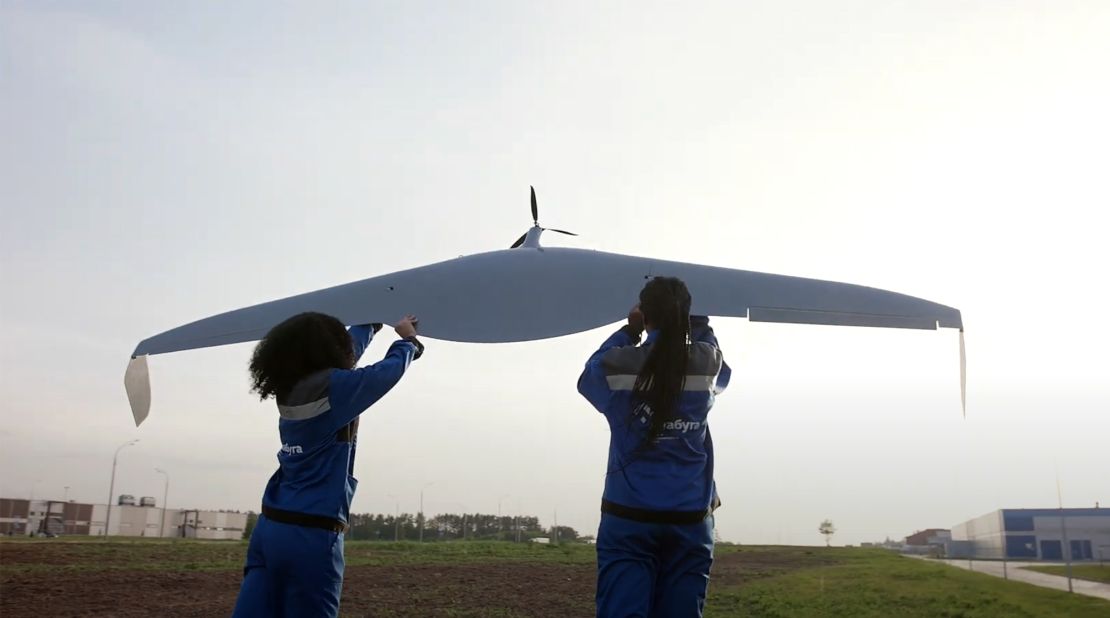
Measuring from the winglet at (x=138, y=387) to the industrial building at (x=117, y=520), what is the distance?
65432 millimetres

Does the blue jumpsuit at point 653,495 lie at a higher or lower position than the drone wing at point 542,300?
lower

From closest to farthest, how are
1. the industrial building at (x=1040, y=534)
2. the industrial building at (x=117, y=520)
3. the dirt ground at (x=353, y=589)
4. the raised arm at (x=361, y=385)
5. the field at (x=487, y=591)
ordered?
the raised arm at (x=361, y=385) < the field at (x=487, y=591) < the dirt ground at (x=353, y=589) < the industrial building at (x=1040, y=534) < the industrial building at (x=117, y=520)

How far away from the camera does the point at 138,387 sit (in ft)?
17.9

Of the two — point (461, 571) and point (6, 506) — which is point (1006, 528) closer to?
point (461, 571)

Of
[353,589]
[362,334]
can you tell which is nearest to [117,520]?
[353,589]

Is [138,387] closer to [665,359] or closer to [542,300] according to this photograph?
[542,300]

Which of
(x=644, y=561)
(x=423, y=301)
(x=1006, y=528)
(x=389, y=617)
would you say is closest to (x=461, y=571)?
(x=389, y=617)

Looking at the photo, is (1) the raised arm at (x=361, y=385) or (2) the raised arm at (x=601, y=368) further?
(1) the raised arm at (x=361, y=385)

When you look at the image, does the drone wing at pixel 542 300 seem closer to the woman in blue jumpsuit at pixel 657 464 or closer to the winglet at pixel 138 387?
the winglet at pixel 138 387

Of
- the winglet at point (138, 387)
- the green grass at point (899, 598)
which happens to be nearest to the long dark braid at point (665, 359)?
the winglet at point (138, 387)

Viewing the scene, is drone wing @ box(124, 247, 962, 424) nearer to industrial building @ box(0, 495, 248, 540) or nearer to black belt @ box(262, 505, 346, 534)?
black belt @ box(262, 505, 346, 534)

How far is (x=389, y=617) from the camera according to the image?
1102cm

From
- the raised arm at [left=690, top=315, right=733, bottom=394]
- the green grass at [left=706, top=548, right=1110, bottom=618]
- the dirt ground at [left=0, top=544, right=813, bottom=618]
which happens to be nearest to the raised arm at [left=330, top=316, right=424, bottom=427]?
the raised arm at [left=690, top=315, right=733, bottom=394]

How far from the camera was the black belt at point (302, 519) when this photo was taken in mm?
3562
